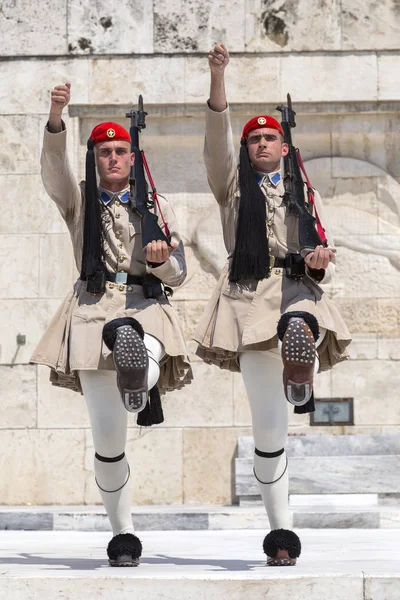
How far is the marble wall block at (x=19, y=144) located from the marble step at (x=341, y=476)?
2971mm

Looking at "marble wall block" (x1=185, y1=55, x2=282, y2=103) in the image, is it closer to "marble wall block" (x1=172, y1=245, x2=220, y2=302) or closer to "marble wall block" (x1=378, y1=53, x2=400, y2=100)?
"marble wall block" (x1=378, y1=53, x2=400, y2=100)

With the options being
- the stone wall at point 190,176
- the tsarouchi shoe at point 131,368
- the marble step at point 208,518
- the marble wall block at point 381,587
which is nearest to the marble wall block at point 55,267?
the stone wall at point 190,176

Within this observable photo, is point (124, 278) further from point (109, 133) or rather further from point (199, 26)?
point (199, 26)

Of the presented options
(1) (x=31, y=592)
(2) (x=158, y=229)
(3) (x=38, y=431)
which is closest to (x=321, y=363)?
(2) (x=158, y=229)

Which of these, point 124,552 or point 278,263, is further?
point 278,263

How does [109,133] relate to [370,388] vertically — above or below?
above

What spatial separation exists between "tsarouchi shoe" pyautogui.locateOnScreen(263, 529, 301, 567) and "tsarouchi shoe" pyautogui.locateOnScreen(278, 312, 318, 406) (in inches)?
25.2

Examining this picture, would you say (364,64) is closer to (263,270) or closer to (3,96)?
(3,96)

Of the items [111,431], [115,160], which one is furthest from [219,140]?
[111,431]

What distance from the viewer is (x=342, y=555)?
265 inches

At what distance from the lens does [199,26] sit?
34.9 ft

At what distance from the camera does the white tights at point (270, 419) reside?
5988mm

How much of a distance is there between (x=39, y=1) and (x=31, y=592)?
21.6 feet

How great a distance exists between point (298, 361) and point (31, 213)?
216 inches
